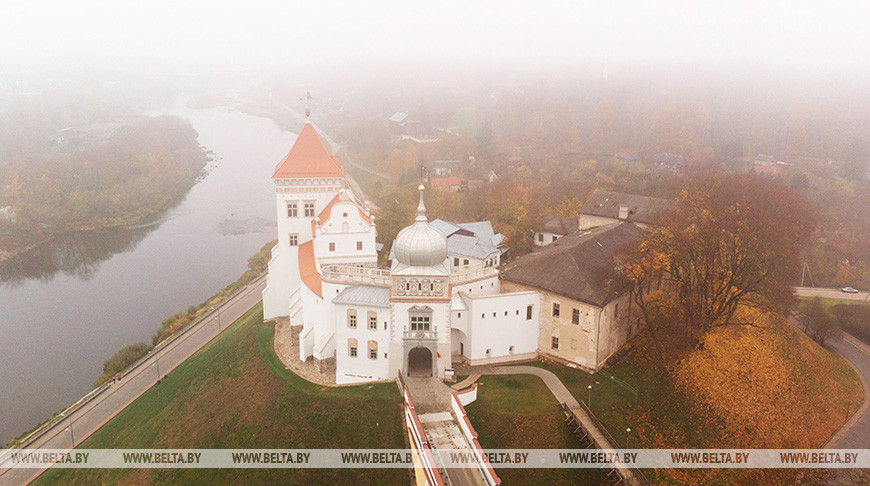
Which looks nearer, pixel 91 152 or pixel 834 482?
pixel 834 482

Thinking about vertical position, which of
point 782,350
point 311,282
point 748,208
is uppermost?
point 748,208

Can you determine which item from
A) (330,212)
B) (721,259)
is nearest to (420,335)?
(330,212)

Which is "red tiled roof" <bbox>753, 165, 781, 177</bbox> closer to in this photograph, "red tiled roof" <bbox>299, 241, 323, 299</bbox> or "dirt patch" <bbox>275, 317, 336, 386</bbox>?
"red tiled roof" <bbox>299, 241, 323, 299</bbox>

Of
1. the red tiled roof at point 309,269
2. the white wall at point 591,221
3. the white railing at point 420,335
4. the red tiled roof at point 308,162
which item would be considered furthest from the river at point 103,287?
the white wall at point 591,221

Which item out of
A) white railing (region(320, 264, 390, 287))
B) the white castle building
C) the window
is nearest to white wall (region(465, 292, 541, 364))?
the white castle building

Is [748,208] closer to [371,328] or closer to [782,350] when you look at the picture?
[782,350]

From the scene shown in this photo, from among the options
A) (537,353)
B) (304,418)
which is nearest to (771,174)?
(537,353)
